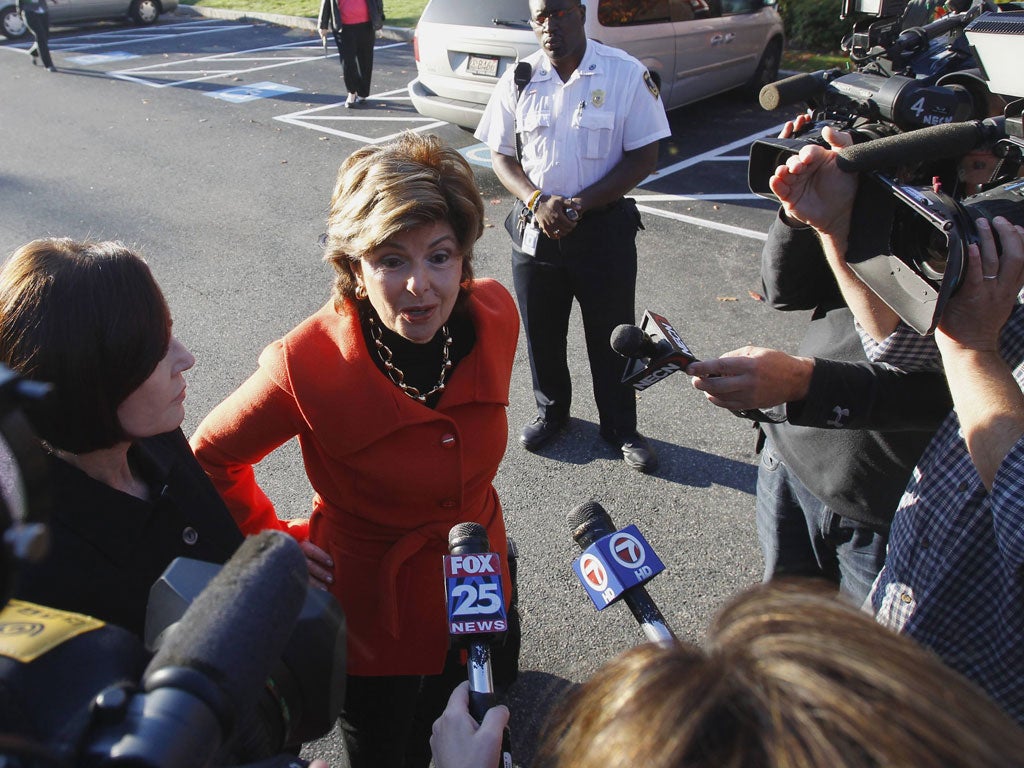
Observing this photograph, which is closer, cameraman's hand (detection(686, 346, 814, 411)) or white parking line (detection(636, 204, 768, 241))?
cameraman's hand (detection(686, 346, 814, 411))

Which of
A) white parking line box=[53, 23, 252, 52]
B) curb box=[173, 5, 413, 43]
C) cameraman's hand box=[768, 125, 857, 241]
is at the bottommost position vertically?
white parking line box=[53, 23, 252, 52]

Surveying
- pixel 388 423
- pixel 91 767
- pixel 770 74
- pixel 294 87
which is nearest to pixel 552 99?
pixel 388 423

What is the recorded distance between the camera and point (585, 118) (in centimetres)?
361

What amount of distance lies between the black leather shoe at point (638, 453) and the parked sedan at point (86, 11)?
1431cm

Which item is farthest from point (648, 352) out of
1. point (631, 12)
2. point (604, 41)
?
point (631, 12)

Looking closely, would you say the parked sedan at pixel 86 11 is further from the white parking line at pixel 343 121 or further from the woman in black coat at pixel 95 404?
the woman in black coat at pixel 95 404

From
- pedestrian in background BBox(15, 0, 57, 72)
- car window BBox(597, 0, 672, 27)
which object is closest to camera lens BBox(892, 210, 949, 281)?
car window BBox(597, 0, 672, 27)

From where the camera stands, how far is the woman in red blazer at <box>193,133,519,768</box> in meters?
1.97

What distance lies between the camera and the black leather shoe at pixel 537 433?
3971 millimetres

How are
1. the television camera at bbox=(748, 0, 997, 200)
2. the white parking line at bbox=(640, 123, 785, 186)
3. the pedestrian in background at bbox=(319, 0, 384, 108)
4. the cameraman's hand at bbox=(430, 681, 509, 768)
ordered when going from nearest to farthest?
the cameraman's hand at bbox=(430, 681, 509, 768) < the television camera at bbox=(748, 0, 997, 200) < the white parking line at bbox=(640, 123, 785, 186) < the pedestrian in background at bbox=(319, 0, 384, 108)

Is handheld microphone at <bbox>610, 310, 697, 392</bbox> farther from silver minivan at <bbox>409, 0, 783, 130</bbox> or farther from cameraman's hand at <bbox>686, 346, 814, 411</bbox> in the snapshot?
silver minivan at <bbox>409, 0, 783, 130</bbox>

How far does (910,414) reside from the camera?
1.81 m

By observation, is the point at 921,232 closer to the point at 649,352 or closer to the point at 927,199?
the point at 927,199

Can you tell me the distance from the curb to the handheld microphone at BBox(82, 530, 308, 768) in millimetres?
14207
